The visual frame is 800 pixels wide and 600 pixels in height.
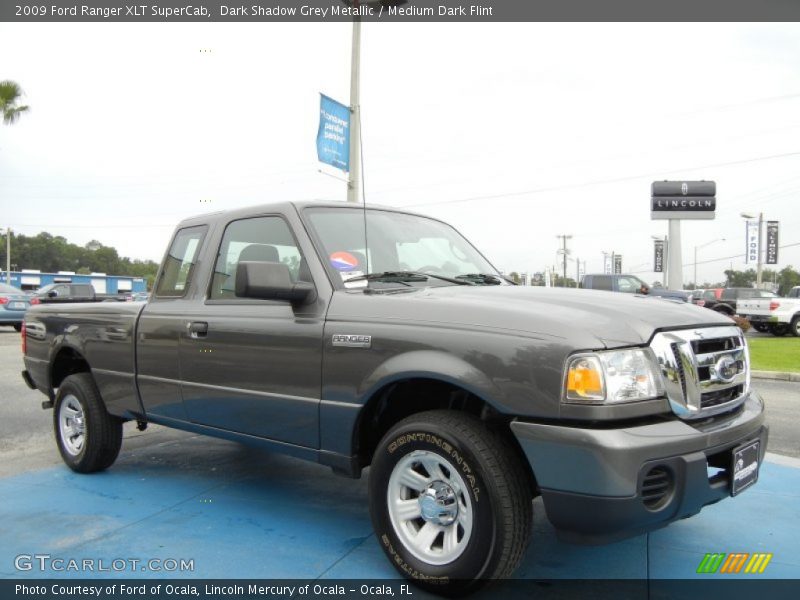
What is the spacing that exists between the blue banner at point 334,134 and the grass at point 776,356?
25.7 feet

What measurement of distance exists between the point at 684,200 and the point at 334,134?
24.9 metres

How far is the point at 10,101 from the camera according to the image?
31.7 m

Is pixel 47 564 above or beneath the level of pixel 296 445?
beneath

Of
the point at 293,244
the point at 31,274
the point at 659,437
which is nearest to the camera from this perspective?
the point at 659,437

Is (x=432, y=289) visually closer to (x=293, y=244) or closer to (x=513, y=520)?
(x=293, y=244)

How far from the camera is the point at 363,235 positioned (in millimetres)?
3906

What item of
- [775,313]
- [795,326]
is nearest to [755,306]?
[775,313]

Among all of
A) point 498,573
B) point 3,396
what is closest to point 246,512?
point 498,573

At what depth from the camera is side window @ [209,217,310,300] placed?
377 cm

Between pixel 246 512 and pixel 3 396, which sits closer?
pixel 246 512

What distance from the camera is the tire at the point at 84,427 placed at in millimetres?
4777

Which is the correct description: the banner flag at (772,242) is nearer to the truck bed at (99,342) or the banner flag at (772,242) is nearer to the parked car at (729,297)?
the parked car at (729,297)

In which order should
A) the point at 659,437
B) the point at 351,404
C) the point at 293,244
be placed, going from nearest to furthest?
A: the point at 659,437 < the point at 351,404 < the point at 293,244

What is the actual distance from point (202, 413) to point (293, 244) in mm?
1179
